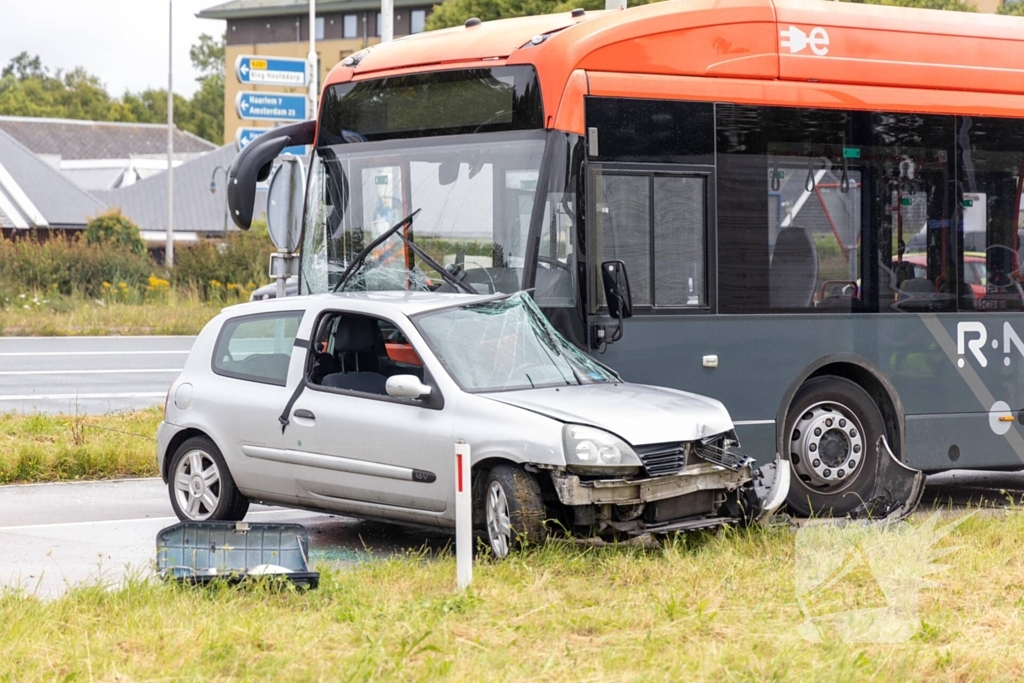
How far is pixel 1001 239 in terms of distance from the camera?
11.3 m

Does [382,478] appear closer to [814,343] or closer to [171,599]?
[171,599]

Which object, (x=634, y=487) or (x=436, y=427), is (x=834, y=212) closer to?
(x=634, y=487)

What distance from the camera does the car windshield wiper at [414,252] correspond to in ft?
33.3

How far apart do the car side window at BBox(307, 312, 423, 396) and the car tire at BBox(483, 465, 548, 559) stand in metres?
1.18

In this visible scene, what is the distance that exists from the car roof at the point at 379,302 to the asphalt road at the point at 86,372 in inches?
309

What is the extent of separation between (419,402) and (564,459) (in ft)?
3.66

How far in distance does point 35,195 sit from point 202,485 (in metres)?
59.1

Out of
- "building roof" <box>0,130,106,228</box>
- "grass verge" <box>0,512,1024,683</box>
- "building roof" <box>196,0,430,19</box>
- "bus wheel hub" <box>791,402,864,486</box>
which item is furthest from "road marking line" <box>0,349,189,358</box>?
"building roof" <box>196,0,430,19</box>

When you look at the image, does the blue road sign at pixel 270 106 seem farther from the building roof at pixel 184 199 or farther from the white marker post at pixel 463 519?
the building roof at pixel 184 199

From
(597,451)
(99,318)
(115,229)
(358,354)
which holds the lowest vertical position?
(99,318)

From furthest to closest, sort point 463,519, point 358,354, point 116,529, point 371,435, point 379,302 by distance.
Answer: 1. point 116,529
2. point 358,354
3. point 379,302
4. point 371,435
5. point 463,519

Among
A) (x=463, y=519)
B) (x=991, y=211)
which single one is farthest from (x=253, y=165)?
(x=991, y=211)

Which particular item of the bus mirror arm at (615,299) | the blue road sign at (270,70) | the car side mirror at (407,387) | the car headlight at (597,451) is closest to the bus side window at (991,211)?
the bus mirror arm at (615,299)

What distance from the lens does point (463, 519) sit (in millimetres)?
7582
